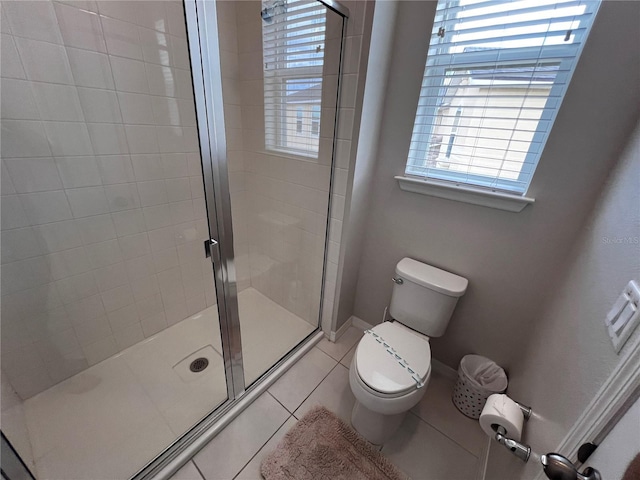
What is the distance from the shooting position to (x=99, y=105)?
1224mm

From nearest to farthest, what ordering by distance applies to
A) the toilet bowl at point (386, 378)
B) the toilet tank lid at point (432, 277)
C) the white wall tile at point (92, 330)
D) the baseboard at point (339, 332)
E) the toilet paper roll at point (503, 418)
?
the toilet paper roll at point (503, 418) → the toilet bowl at point (386, 378) → the toilet tank lid at point (432, 277) → the white wall tile at point (92, 330) → the baseboard at point (339, 332)

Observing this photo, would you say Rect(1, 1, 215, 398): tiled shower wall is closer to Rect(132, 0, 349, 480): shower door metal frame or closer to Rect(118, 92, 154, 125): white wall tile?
Rect(118, 92, 154, 125): white wall tile

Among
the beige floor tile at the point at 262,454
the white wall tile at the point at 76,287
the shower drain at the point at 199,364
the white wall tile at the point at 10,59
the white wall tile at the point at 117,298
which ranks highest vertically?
the white wall tile at the point at 10,59

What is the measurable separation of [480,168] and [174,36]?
1.59 meters

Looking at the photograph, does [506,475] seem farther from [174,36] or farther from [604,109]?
[174,36]

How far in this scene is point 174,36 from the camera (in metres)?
1.28

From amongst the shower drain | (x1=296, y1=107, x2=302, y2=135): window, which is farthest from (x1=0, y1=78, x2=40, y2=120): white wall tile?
the shower drain

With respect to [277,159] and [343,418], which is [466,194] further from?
[343,418]

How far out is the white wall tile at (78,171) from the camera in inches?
47.2

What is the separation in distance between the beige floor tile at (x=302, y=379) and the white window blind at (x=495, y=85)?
130 centimetres

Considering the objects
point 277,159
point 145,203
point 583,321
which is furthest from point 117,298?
point 583,321

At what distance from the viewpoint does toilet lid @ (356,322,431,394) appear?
3.74 feet

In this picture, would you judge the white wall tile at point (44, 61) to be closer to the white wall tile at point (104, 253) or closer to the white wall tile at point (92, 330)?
the white wall tile at point (104, 253)

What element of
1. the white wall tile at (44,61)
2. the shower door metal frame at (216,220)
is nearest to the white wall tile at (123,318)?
the shower door metal frame at (216,220)
